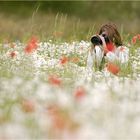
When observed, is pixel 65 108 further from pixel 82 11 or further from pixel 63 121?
pixel 82 11

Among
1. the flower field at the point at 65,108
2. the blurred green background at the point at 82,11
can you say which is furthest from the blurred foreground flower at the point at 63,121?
the blurred green background at the point at 82,11

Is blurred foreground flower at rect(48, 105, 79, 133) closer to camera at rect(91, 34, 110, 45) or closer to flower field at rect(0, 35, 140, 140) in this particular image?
flower field at rect(0, 35, 140, 140)

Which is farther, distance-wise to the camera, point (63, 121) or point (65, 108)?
point (65, 108)

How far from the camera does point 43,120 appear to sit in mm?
4520

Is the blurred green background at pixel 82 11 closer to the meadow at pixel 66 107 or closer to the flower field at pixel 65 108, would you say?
the meadow at pixel 66 107

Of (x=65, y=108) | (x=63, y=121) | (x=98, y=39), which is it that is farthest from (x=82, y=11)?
(x=63, y=121)

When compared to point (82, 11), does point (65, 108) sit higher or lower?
lower

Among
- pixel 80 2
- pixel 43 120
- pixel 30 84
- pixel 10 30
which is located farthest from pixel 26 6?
pixel 43 120

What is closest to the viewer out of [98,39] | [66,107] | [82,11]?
[66,107]

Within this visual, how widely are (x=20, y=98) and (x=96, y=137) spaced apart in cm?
212

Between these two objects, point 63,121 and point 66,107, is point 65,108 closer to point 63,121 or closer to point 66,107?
point 66,107

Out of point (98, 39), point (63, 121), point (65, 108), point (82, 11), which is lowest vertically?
point (63, 121)

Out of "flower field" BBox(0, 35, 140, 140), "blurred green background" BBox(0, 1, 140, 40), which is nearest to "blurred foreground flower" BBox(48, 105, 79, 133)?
"flower field" BBox(0, 35, 140, 140)

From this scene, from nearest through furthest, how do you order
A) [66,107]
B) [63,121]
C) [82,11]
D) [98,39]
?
1. [63,121]
2. [66,107]
3. [98,39]
4. [82,11]
